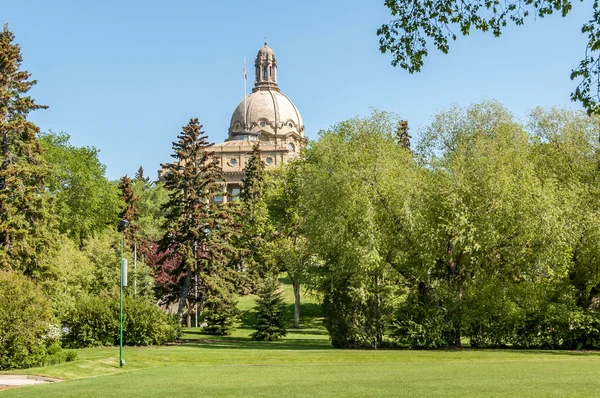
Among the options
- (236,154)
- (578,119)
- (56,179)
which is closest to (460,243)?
(578,119)

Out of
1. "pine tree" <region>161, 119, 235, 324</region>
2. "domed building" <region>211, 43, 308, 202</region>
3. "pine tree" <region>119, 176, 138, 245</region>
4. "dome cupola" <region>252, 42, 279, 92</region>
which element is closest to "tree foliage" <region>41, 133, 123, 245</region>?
"pine tree" <region>119, 176, 138, 245</region>

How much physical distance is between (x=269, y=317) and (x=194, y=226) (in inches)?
321

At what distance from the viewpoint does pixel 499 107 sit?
125ft

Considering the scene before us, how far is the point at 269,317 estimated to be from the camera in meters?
41.0

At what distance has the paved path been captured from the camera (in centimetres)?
2061

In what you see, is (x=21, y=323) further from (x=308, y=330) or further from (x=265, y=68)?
(x=265, y=68)

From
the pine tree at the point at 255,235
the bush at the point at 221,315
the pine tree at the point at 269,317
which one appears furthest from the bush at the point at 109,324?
the pine tree at the point at 255,235

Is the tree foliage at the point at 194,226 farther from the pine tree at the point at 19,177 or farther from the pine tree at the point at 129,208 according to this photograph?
the pine tree at the point at 129,208

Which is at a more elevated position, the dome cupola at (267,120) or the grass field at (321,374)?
the dome cupola at (267,120)

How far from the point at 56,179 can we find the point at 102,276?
1156 centimetres

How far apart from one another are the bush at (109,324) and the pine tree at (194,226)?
8.08 metres

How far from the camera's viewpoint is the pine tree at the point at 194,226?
44062mm

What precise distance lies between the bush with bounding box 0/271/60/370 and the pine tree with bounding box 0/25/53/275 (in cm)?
496

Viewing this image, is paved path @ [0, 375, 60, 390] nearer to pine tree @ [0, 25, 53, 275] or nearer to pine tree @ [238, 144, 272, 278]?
pine tree @ [0, 25, 53, 275]
